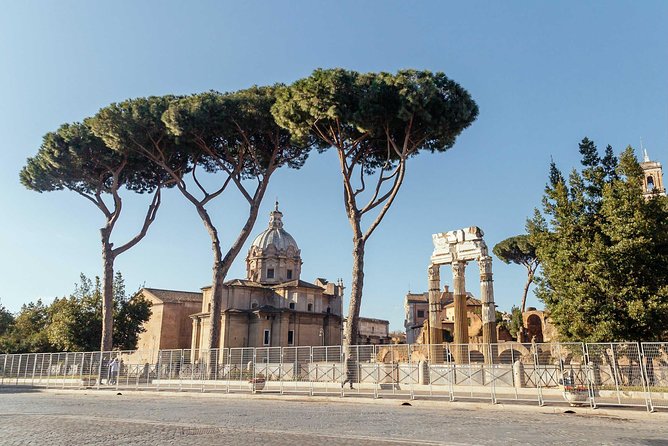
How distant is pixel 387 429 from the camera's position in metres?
9.98

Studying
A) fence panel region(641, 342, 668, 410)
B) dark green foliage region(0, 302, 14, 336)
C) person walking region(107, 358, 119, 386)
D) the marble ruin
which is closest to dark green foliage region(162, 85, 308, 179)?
the marble ruin

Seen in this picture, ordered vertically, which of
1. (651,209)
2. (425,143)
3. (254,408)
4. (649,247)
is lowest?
(254,408)

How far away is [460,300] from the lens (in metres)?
26.8

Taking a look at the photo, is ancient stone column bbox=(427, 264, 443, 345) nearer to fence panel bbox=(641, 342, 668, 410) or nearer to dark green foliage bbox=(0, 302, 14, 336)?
fence panel bbox=(641, 342, 668, 410)

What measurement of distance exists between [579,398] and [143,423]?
36.3ft

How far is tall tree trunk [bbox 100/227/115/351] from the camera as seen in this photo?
2644 centimetres

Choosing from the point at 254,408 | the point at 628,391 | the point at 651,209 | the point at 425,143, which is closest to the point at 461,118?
the point at 425,143

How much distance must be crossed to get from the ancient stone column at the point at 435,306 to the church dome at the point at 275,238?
26.5 m

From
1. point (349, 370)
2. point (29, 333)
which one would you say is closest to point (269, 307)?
point (29, 333)

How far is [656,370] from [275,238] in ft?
137

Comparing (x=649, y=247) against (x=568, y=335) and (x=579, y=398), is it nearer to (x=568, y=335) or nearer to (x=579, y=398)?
(x=568, y=335)

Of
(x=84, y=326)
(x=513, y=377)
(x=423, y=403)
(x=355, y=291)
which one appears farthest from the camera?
(x=84, y=326)

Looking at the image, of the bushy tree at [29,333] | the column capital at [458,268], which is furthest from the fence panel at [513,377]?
the bushy tree at [29,333]

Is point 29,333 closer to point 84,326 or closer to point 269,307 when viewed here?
point 84,326
